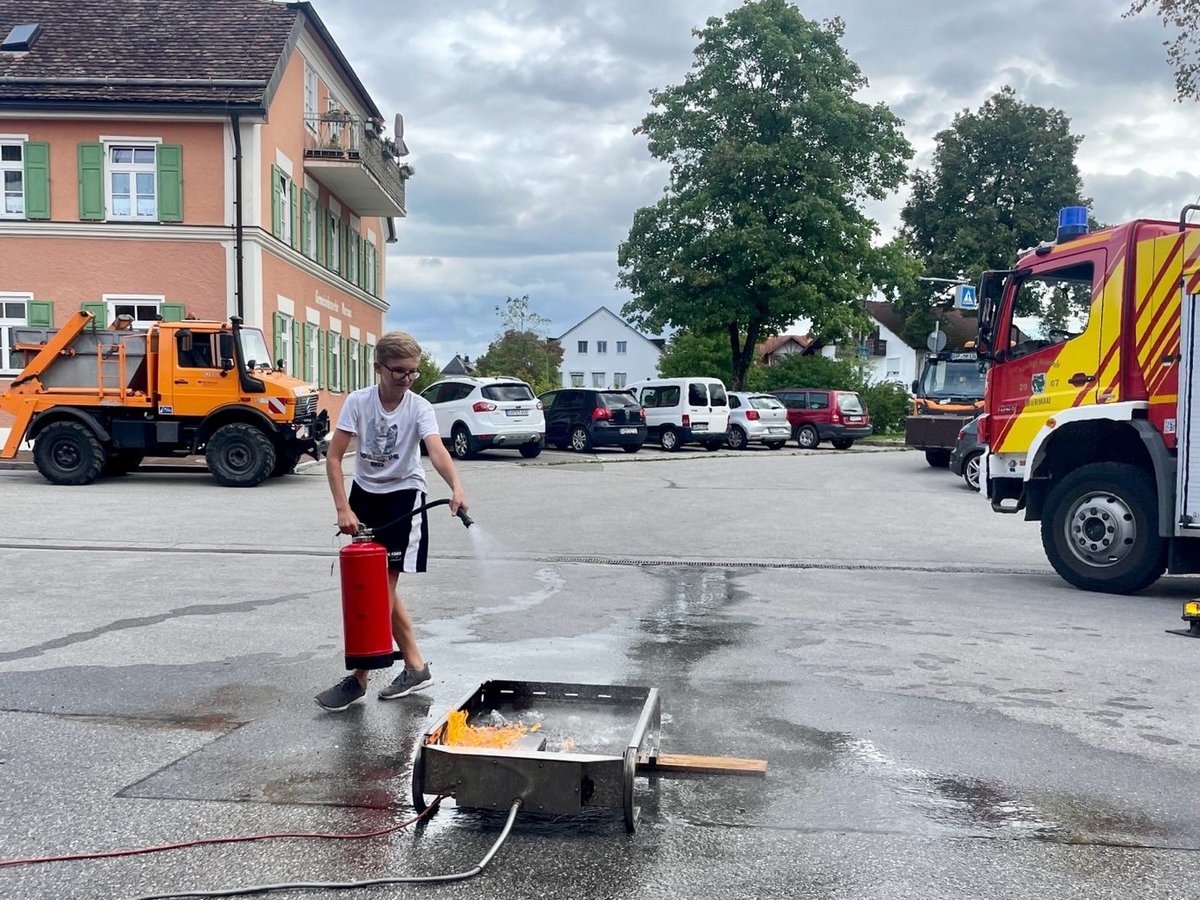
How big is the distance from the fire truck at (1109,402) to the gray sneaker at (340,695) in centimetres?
632

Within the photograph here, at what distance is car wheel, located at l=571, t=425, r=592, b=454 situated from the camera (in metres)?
27.7

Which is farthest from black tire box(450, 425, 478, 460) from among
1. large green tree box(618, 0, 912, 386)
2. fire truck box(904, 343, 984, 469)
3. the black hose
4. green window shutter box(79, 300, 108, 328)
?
the black hose

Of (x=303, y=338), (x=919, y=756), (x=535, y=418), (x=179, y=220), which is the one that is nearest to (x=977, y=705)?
(x=919, y=756)

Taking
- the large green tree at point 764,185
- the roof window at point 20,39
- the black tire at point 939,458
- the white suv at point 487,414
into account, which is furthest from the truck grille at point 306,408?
the large green tree at point 764,185

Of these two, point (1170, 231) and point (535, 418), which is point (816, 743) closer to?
point (1170, 231)

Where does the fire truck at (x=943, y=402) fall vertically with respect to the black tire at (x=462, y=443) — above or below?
above

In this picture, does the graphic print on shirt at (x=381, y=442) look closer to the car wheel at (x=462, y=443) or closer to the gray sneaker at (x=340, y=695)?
the gray sneaker at (x=340, y=695)

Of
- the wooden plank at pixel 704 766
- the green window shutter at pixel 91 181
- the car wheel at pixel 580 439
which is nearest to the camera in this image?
the wooden plank at pixel 704 766

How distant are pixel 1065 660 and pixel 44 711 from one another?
545 cm

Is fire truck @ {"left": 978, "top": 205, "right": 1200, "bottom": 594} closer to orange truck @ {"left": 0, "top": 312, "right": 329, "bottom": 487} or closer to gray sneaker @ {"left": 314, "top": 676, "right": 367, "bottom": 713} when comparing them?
gray sneaker @ {"left": 314, "top": 676, "right": 367, "bottom": 713}

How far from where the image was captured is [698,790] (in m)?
4.38

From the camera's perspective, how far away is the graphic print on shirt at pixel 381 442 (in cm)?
570

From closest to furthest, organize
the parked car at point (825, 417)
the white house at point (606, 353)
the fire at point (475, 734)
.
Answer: the fire at point (475, 734) → the parked car at point (825, 417) → the white house at point (606, 353)

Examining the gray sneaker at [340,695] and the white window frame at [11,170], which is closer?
the gray sneaker at [340,695]
